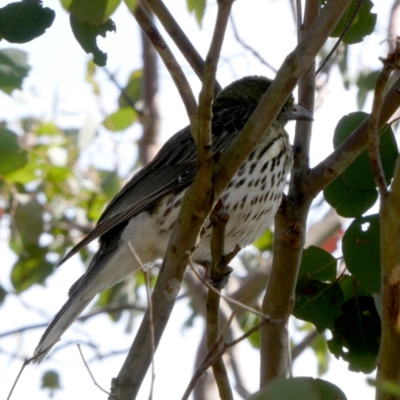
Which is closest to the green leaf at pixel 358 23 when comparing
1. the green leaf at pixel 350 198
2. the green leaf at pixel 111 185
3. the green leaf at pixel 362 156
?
the green leaf at pixel 362 156

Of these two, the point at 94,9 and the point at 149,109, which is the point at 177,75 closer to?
the point at 94,9

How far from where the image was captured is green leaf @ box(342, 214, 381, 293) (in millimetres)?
2908

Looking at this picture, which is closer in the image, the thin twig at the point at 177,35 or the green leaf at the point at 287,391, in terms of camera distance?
the green leaf at the point at 287,391

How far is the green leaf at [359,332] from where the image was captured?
10.5ft

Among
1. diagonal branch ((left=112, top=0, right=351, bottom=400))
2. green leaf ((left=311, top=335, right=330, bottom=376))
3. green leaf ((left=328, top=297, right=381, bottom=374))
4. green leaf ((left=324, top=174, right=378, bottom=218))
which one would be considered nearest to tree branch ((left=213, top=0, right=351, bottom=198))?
diagonal branch ((left=112, top=0, right=351, bottom=400))

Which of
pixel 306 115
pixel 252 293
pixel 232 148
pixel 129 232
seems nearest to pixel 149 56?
pixel 252 293

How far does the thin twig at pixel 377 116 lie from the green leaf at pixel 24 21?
129 centimetres

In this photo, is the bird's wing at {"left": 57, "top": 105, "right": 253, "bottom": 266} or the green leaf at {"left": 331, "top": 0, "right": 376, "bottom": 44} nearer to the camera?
the green leaf at {"left": 331, "top": 0, "right": 376, "bottom": 44}

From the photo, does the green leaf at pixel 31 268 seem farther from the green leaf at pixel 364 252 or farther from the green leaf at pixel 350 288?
the green leaf at pixel 364 252

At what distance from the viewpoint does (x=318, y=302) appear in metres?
3.20

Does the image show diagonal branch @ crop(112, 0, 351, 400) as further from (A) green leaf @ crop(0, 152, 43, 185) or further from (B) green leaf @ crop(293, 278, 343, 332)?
(A) green leaf @ crop(0, 152, 43, 185)

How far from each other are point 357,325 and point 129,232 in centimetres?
150

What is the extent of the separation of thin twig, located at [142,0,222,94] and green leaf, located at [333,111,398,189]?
62 centimetres

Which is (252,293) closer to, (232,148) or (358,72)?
(358,72)
